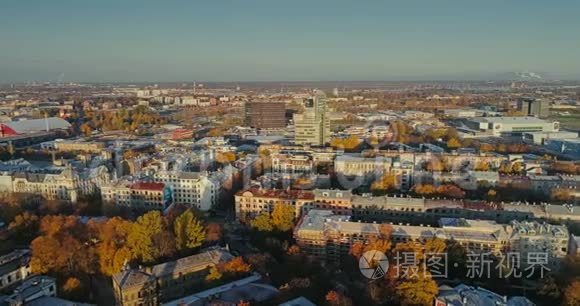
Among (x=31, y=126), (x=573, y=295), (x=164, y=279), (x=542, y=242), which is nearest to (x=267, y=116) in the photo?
(x=31, y=126)

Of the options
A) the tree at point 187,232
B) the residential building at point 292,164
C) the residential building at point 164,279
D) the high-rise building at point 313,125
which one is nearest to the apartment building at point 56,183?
the tree at point 187,232

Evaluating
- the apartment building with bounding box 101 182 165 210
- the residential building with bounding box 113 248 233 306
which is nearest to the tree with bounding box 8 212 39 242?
the apartment building with bounding box 101 182 165 210

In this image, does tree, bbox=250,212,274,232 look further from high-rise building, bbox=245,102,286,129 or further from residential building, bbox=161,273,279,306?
high-rise building, bbox=245,102,286,129

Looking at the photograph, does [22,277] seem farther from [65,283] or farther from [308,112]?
[308,112]

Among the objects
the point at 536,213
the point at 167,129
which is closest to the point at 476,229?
the point at 536,213

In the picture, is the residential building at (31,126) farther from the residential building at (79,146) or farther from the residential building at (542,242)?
the residential building at (542,242)
